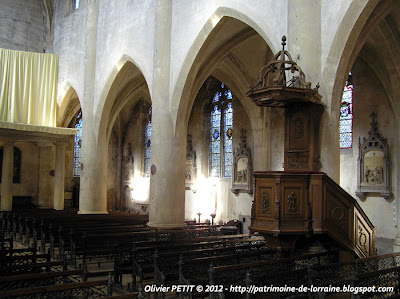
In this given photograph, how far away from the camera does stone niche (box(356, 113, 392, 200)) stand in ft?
44.9

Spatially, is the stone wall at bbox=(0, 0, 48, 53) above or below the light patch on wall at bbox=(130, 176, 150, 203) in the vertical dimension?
above

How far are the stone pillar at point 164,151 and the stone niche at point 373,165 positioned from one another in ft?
18.8

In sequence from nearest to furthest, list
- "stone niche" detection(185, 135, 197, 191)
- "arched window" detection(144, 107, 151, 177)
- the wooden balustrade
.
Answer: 1. the wooden balustrade
2. "stone niche" detection(185, 135, 197, 191)
3. "arched window" detection(144, 107, 151, 177)

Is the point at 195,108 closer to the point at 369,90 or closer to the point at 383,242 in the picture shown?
the point at 369,90

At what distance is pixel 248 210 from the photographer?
19188 millimetres

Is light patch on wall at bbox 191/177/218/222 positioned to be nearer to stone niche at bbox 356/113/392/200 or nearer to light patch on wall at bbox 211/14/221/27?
stone niche at bbox 356/113/392/200

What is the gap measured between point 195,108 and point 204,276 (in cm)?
1550

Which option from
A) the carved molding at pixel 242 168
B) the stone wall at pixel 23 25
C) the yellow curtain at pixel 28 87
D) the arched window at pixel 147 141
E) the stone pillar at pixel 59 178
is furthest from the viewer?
the arched window at pixel 147 141

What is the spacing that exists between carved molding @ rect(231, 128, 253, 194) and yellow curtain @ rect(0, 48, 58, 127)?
30.2 ft

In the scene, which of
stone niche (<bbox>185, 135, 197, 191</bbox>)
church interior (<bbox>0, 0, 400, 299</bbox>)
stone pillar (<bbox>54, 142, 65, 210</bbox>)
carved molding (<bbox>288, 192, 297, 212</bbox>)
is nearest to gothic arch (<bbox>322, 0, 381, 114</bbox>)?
church interior (<bbox>0, 0, 400, 299</bbox>)

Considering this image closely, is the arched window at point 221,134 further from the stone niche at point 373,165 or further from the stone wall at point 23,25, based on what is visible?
the stone wall at point 23,25

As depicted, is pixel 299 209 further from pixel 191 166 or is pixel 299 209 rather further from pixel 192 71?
pixel 191 166

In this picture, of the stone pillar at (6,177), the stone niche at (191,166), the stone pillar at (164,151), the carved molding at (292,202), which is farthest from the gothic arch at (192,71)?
the stone pillar at (6,177)

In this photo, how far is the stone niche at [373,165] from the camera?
13695 millimetres
